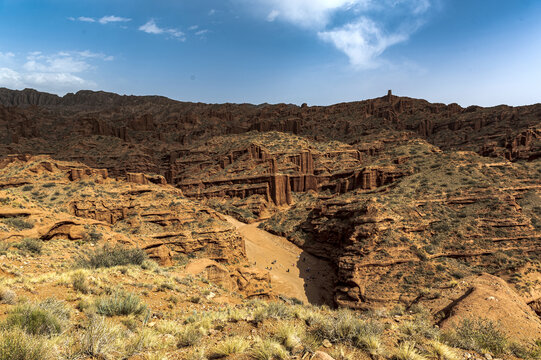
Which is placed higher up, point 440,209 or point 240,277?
point 440,209

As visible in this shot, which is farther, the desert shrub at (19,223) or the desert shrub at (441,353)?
the desert shrub at (19,223)

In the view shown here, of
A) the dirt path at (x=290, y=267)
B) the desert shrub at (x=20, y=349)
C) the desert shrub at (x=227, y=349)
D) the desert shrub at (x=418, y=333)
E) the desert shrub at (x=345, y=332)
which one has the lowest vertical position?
the dirt path at (x=290, y=267)

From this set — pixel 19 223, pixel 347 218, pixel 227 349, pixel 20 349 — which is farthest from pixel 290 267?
pixel 20 349

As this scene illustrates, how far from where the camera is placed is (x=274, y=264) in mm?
31344

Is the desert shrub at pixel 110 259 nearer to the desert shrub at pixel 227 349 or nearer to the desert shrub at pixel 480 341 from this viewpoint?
the desert shrub at pixel 227 349

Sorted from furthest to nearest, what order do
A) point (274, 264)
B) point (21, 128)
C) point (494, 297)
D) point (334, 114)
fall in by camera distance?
point (334, 114) → point (21, 128) → point (274, 264) → point (494, 297)

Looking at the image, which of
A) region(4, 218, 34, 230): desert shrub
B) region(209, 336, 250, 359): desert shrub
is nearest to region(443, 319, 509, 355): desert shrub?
region(209, 336, 250, 359): desert shrub

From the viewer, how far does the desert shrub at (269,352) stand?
459 cm

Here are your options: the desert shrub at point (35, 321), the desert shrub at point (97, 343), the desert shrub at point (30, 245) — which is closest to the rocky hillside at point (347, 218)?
the desert shrub at point (30, 245)

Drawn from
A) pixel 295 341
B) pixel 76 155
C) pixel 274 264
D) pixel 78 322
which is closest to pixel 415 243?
pixel 274 264

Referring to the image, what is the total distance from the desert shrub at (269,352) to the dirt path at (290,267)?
20.0 metres

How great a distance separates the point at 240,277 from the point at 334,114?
110 m

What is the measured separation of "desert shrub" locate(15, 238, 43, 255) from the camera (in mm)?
10858

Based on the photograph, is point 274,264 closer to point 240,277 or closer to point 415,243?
point 240,277
